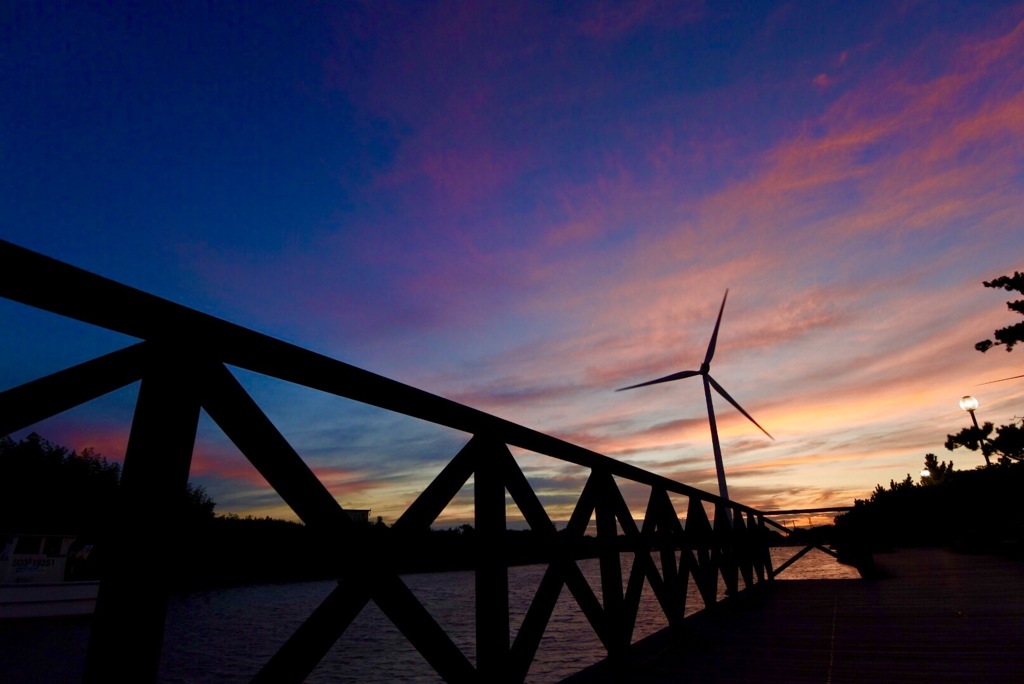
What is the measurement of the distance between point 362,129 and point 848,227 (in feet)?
44.7

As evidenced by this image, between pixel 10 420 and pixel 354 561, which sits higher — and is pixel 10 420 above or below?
above

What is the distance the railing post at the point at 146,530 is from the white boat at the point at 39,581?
33.1 meters

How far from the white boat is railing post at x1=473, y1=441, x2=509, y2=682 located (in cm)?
3226

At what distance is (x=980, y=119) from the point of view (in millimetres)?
12656

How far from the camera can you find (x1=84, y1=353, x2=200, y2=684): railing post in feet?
4.90

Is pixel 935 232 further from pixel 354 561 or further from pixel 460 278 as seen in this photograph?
pixel 354 561

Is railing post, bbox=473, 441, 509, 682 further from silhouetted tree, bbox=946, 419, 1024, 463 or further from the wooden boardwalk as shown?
silhouetted tree, bbox=946, 419, 1024, 463

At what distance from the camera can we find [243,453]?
1953mm

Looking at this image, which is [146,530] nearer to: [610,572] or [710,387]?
[610,572]

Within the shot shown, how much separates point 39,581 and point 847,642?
125 feet

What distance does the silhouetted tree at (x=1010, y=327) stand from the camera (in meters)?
21.4

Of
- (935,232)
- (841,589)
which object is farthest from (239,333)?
(935,232)

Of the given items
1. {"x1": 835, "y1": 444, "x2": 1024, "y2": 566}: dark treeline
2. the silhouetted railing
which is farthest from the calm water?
the silhouetted railing

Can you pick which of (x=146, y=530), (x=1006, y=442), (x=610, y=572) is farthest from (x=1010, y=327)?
(x=146, y=530)
